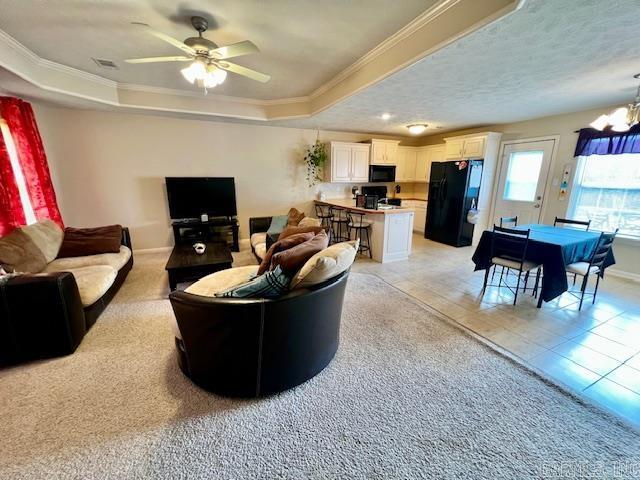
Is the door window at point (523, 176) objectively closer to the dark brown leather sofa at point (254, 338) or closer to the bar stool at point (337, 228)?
the bar stool at point (337, 228)

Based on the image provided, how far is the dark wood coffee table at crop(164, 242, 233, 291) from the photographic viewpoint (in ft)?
9.66

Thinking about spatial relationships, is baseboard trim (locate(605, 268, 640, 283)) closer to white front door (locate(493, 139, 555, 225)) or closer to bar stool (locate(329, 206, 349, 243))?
white front door (locate(493, 139, 555, 225))

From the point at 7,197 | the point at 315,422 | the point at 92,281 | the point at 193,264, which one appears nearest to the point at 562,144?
the point at 315,422

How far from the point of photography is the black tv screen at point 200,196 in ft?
15.1

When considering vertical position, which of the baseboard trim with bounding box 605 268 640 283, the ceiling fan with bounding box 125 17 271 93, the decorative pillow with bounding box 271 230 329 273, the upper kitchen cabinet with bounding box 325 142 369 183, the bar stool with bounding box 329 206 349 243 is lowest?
the baseboard trim with bounding box 605 268 640 283

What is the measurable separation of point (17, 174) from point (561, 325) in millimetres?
6517

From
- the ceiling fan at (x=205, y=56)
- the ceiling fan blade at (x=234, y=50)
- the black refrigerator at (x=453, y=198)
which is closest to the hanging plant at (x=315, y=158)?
the black refrigerator at (x=453, y=198)

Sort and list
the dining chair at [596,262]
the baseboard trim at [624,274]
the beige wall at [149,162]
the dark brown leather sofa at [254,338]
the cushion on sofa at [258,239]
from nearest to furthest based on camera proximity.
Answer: the dark brown leather sofa at [254,338] → the dining chair at [596,262] → the baseboard trim at [624,274] → the cushion on sofa at [258,239] → the beige wall at [149,162]

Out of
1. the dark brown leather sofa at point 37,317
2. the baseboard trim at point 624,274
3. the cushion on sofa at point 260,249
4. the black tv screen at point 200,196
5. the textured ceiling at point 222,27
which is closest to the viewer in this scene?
the dark brown leather sofa at point 37,317

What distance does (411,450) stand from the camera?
1.41m

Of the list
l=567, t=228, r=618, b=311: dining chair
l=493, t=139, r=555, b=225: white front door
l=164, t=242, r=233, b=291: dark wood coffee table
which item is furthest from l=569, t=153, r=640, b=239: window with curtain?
l=164, t=242, r=233, b=291: dark wood coffee table

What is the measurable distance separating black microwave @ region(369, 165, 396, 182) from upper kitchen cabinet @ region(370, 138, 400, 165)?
11 centimetres

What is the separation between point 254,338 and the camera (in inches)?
60.3

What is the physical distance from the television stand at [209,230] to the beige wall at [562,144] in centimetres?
561
